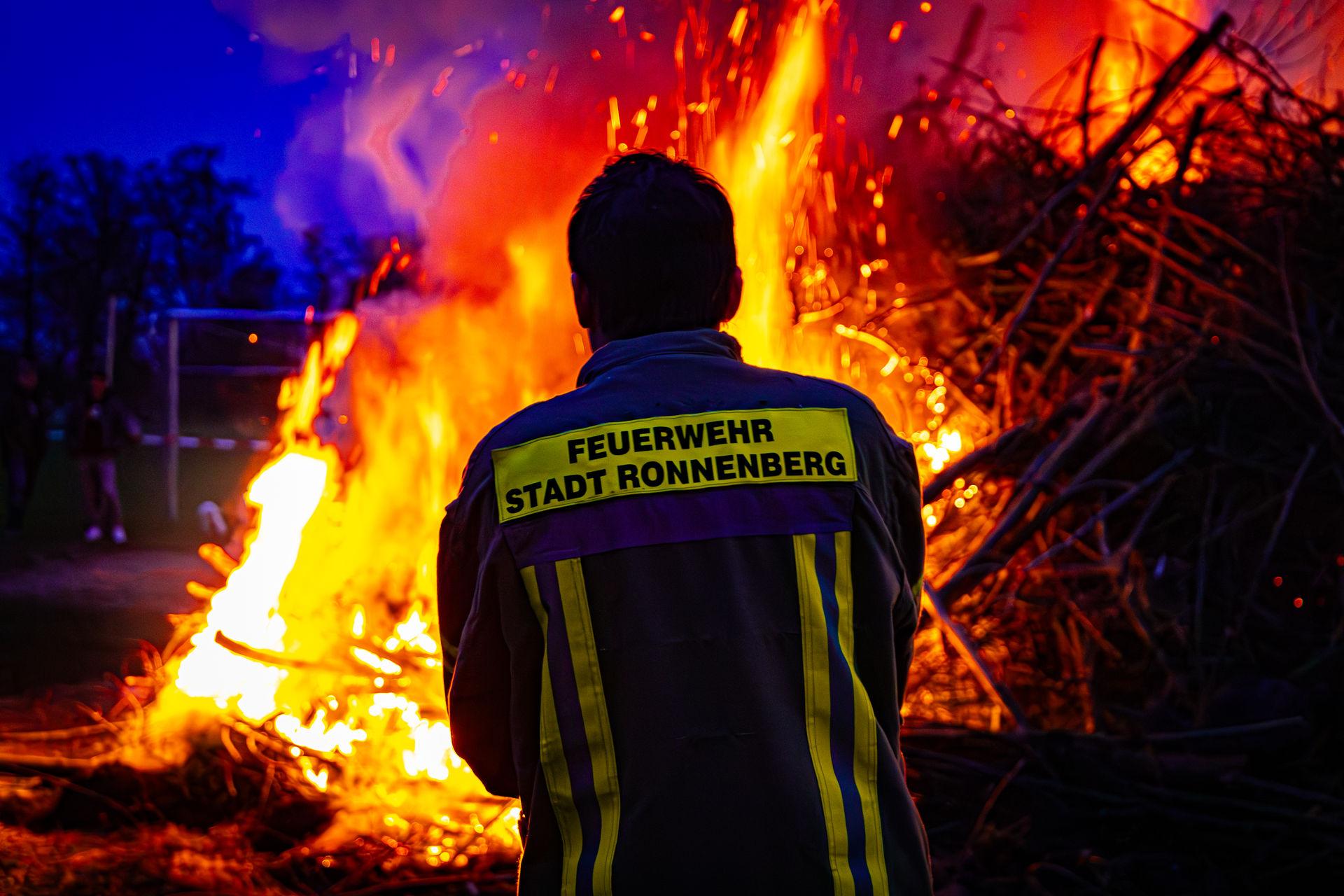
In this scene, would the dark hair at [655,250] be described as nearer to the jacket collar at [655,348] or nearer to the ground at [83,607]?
the jacket collar at [655,348]

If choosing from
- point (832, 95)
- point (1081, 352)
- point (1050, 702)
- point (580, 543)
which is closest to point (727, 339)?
point (580, 543)

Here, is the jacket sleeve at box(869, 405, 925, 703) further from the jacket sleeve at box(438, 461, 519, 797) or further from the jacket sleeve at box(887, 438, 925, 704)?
the jacket sleeve at box(438, 461, 519, 797)

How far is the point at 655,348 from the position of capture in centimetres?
137

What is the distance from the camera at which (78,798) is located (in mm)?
3662

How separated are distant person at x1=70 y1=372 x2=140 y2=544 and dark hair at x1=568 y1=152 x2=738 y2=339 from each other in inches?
401

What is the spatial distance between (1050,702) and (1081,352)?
5.17ft

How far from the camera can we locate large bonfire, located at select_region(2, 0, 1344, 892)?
377 cm

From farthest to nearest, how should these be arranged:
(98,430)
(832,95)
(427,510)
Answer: (98,430)
(832,95)
(427,510)

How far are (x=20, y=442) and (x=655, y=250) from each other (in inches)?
464

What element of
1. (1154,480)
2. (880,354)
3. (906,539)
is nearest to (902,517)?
(906,539)

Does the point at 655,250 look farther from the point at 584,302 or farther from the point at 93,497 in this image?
the point at 93,497

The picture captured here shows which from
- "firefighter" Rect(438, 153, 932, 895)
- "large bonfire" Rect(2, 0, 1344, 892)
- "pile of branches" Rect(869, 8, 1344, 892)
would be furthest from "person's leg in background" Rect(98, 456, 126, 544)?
"firefighter" Rect(438, 153, 932, 895)

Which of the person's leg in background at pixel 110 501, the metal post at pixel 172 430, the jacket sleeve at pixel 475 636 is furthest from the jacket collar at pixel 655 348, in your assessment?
the metal post at pixel 172 430

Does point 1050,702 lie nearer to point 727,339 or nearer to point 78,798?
point 727,339
